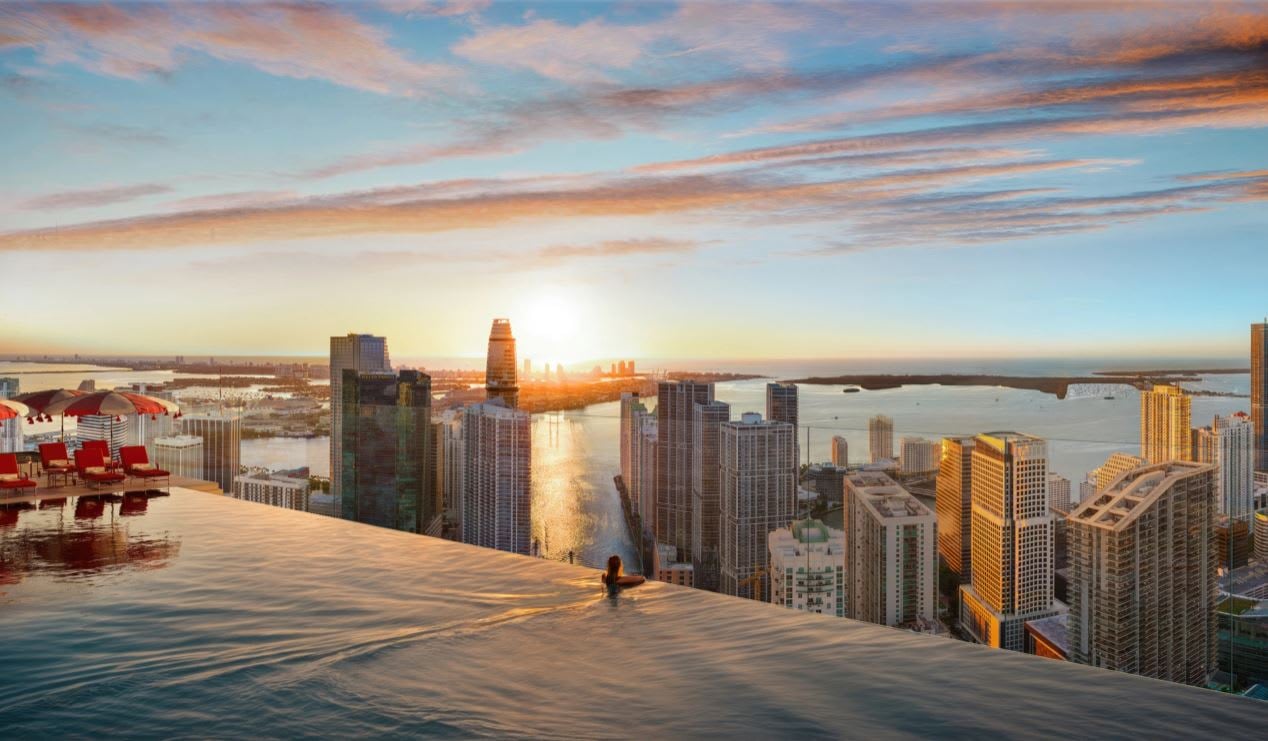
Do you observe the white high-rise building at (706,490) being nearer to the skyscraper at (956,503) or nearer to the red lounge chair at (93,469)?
the skyscraper at (956,503)

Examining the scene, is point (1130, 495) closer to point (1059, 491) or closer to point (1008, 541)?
point (1059, 491)

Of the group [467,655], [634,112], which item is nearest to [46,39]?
[634,112]

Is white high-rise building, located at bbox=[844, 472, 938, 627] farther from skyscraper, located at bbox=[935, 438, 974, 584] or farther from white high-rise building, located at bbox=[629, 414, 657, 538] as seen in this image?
white high-rise building, located at bbox=[629, 414, 657, 538]

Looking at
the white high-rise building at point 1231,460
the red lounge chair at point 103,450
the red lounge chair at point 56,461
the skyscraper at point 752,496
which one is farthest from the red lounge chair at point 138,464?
the white high-rise building at point 1231,460

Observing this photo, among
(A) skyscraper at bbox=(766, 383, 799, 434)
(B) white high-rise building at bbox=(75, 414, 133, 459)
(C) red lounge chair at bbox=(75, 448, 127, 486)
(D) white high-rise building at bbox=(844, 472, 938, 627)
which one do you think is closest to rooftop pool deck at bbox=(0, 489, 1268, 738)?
(D) white high-rise building at bbox=(844, 472, 938, 627)

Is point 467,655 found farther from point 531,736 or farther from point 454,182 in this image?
point 454,182

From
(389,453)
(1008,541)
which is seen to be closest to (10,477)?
(389,453)
